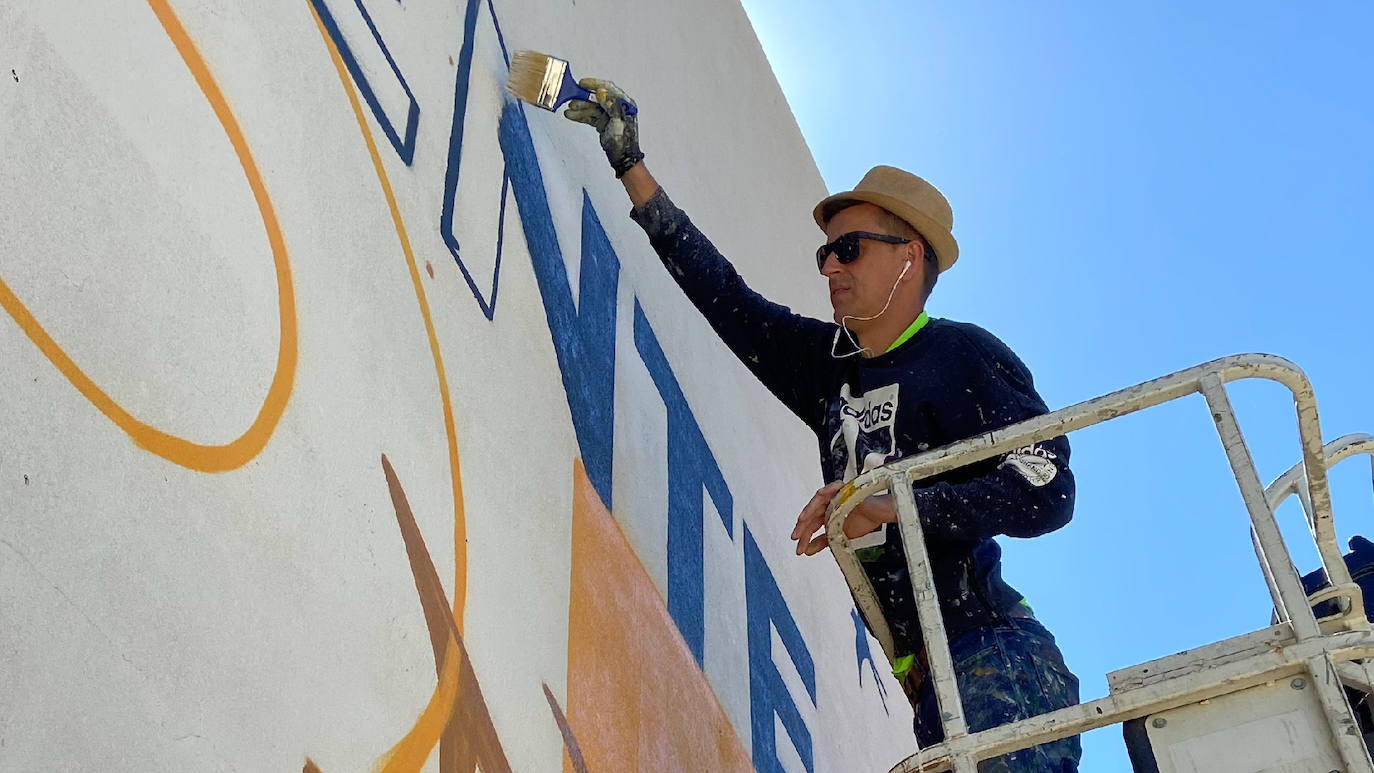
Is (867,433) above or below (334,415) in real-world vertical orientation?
above

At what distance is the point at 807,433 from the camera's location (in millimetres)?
6191

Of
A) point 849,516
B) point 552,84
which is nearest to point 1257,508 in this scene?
point 849,516

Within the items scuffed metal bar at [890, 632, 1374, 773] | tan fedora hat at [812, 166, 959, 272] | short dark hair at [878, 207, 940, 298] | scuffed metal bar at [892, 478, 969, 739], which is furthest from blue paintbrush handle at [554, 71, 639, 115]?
scuffed metal bar at [890, 632, 1374, 773]

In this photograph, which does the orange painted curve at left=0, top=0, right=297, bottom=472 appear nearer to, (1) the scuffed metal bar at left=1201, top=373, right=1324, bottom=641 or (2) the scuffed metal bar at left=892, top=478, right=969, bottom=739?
(2) the scuffed metal bar at left=892, top=478, right=969, bottom=739

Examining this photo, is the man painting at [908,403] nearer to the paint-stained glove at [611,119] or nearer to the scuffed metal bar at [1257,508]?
the paint-stained glove at [611,119]

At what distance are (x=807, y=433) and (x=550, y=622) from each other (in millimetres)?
3609

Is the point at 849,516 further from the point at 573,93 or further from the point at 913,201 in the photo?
the point at 573,93

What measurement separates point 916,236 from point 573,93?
940 mm

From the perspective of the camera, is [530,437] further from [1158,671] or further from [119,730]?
[119,730]

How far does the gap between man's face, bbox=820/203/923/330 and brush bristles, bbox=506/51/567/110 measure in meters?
0.83

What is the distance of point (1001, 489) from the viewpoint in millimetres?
2891

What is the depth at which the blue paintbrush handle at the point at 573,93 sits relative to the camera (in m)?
3.33

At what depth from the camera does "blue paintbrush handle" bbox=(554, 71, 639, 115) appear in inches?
131

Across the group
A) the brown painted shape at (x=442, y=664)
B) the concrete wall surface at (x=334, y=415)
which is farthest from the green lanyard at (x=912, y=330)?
the brown painted shape at (x=442, y=664)
